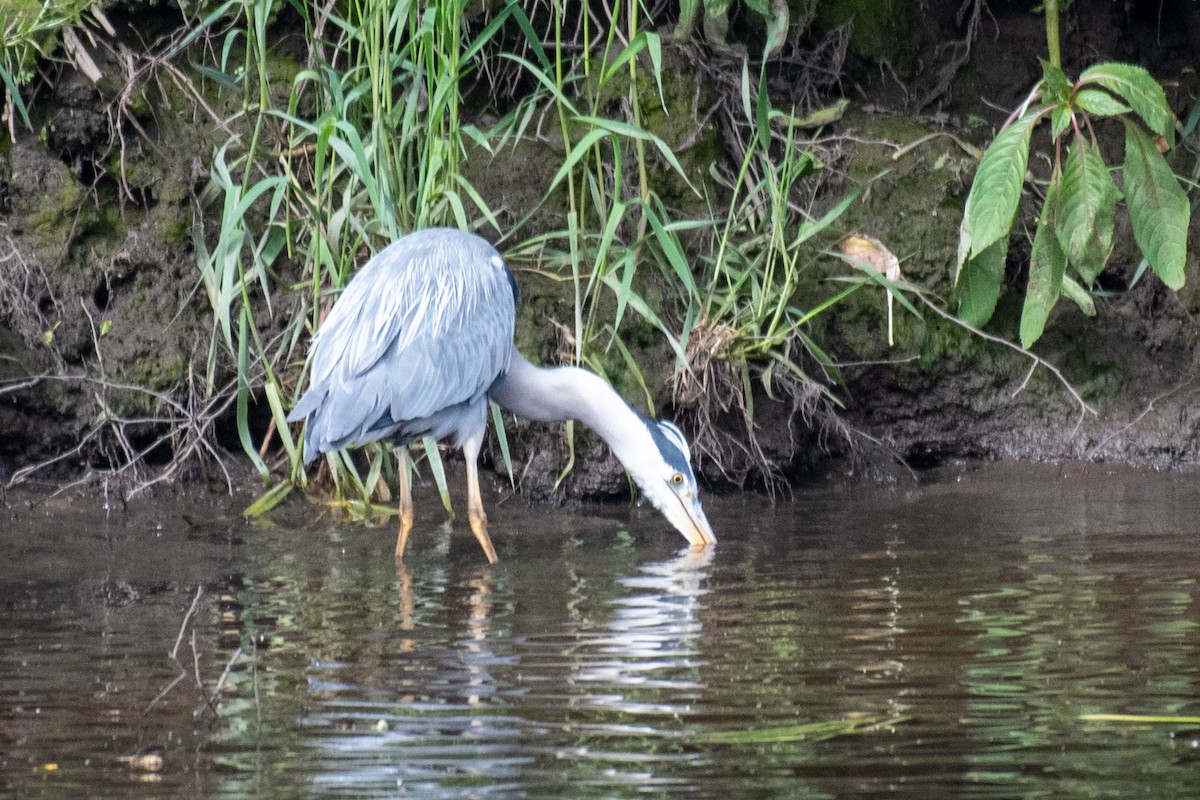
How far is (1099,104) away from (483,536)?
7.97 feet

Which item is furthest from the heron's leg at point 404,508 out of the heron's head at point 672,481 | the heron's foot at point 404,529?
the heron's head at point 672,481

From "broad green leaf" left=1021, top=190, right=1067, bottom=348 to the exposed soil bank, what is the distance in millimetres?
974

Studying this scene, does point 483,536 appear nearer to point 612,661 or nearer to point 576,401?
point 576,401

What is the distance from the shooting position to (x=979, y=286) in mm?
5867

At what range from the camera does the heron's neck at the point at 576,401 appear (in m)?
5.34

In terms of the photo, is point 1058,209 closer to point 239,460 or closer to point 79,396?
point 239,460

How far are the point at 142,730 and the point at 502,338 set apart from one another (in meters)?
2.80

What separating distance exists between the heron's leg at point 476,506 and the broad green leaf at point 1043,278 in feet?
6.38

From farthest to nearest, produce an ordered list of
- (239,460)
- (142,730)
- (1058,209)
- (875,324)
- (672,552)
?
(875,324) → (239,460) → (1058,209) → (672,552) → (142,730)

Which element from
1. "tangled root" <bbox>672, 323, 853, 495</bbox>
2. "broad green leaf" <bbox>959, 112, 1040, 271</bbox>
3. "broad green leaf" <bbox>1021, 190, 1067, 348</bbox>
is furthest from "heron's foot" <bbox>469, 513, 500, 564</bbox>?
"broad green leaf" <bbox>1021, 190, 1067, 348</bbox>

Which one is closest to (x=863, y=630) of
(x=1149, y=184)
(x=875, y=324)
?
(x=1149, y=184)

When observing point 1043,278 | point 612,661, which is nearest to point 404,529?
point 612,661

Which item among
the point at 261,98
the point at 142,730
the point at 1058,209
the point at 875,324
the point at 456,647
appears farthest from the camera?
the point at 875,324

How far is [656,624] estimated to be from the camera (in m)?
3.60
